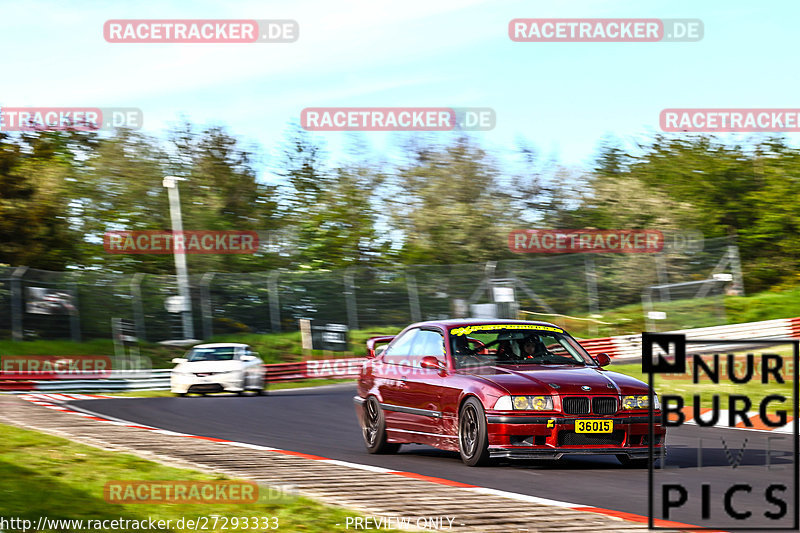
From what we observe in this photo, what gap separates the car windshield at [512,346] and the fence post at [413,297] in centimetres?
2238

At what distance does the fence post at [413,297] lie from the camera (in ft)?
111

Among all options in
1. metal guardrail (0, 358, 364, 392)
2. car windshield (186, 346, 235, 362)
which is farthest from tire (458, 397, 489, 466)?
metal guardrail (0, 358, 364, 392)

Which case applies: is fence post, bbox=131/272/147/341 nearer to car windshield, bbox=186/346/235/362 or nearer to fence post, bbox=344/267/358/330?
fence post, bbox=344/267/358/330

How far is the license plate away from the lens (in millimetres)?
9797

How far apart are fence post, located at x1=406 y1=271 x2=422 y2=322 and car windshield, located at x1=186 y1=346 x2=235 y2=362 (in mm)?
9840

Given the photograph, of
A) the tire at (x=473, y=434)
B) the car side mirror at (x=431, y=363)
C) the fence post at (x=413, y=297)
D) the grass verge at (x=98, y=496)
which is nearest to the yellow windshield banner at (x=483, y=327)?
the car side mirror at (x=431, y=363)

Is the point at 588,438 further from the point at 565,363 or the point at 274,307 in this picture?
the point at 274,307

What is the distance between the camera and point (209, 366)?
23922 millimetres

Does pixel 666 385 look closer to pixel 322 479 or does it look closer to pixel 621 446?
pixel 621 446

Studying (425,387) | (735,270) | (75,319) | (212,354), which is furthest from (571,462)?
(735,270)

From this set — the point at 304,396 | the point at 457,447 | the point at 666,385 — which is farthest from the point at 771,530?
the point at 304,396

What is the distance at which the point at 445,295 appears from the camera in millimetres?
33969

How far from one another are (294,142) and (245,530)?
170ft

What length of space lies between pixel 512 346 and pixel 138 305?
2233 cm
